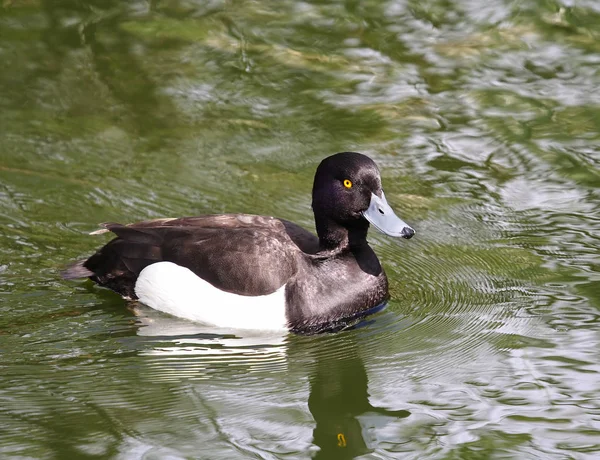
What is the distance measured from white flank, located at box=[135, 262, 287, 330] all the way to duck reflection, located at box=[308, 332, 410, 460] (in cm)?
43

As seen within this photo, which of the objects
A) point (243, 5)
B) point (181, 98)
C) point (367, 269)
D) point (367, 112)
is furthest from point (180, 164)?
point (243, 5)

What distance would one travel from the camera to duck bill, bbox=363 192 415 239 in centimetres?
673

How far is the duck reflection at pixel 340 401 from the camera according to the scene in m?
5.33

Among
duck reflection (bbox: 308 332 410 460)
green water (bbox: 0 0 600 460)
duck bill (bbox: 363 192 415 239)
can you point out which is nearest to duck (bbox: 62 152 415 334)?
duck bill (bbox: 363 192 415 239)

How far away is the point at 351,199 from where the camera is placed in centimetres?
688

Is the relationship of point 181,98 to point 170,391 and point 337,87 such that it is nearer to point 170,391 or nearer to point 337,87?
point 337,87

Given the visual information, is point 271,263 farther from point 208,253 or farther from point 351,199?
point 351,199

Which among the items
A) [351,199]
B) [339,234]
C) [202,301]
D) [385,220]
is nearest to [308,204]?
[339,234]

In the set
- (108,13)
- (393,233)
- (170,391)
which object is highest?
(108,13)

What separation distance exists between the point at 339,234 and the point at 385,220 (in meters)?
0.41

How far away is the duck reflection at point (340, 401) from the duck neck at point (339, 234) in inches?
27.5

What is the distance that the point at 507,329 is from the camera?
665 centimetres

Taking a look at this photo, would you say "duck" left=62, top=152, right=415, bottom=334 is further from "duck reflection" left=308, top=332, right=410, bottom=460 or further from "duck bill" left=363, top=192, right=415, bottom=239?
"duck reflection" left=308, top=332, right=410, bottom=460

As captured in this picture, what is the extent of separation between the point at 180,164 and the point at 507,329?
3536mm
